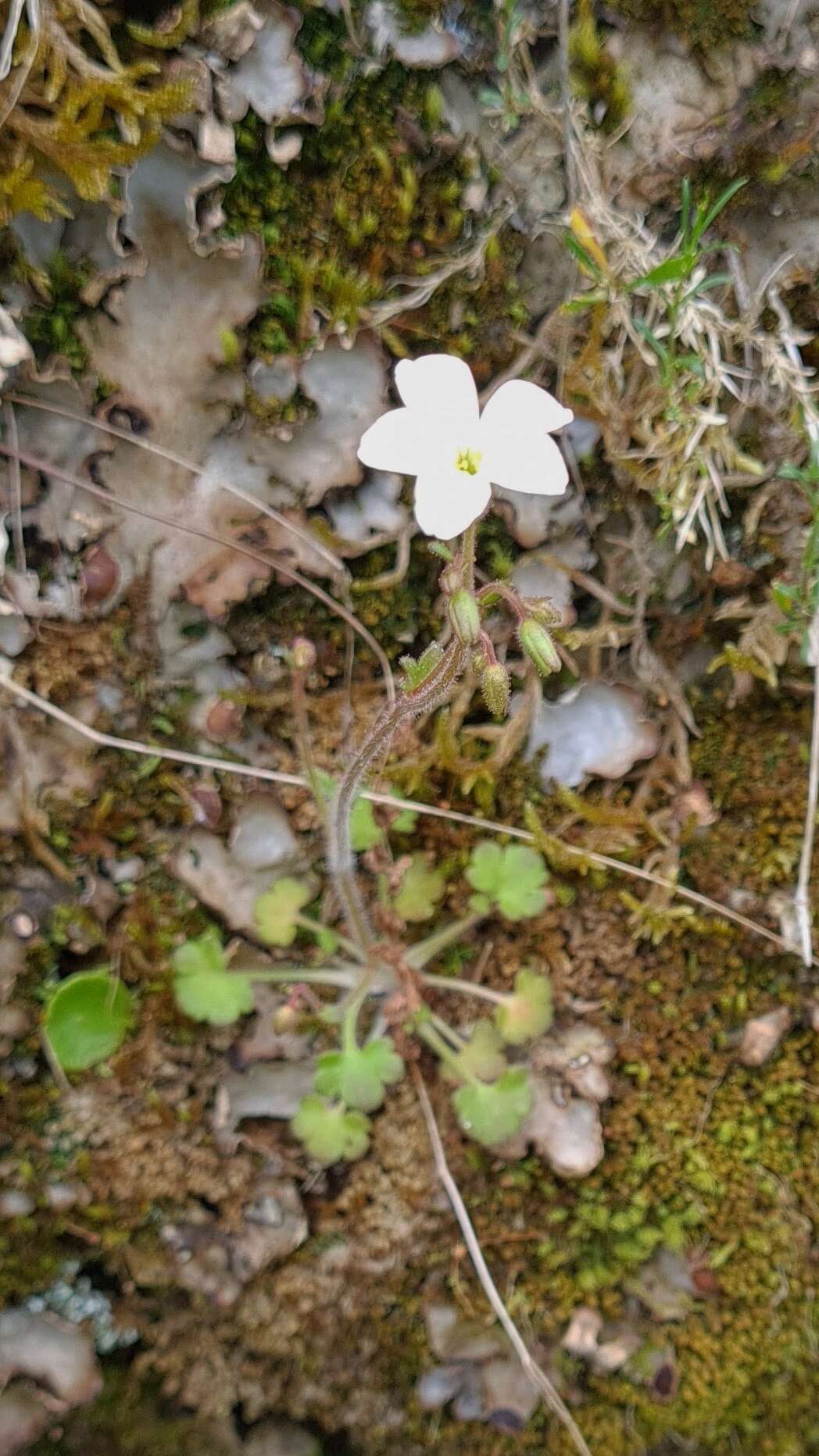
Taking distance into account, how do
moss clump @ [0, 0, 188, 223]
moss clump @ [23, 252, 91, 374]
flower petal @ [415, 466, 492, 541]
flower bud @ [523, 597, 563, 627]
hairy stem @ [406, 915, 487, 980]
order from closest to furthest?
flower petal @ [415, 466, 492, 541] → flower bud @ [523, 597, 563, 627] → moss clump @ [0, 0, 188, 223] → moss clump @ [23, 252, 91, 374] → hairy stem @ [406, 915, 487, 980]

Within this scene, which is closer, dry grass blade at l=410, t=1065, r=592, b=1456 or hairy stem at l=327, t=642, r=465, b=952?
hairy stem at l=327, t=642, r=465, b=952

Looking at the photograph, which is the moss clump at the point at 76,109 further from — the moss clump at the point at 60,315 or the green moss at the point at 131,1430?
the green moss at the point at 131,1430

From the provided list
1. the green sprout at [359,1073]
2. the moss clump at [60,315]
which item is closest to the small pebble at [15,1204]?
the green sprout at [359,1073]

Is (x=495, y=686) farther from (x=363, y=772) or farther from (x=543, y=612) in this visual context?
(x=363, y=772)

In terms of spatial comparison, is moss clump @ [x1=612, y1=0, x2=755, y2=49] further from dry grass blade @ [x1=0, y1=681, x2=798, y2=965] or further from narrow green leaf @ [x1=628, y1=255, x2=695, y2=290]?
dry grass blade @ [x1=0, y1=681, x2=798, y2=965]

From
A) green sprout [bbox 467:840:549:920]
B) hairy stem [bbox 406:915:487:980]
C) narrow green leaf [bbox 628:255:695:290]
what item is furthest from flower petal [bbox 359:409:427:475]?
hairy stem [bbox 406:915:487:980]

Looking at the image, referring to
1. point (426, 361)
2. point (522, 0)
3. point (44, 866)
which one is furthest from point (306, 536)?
point (522, 0)
